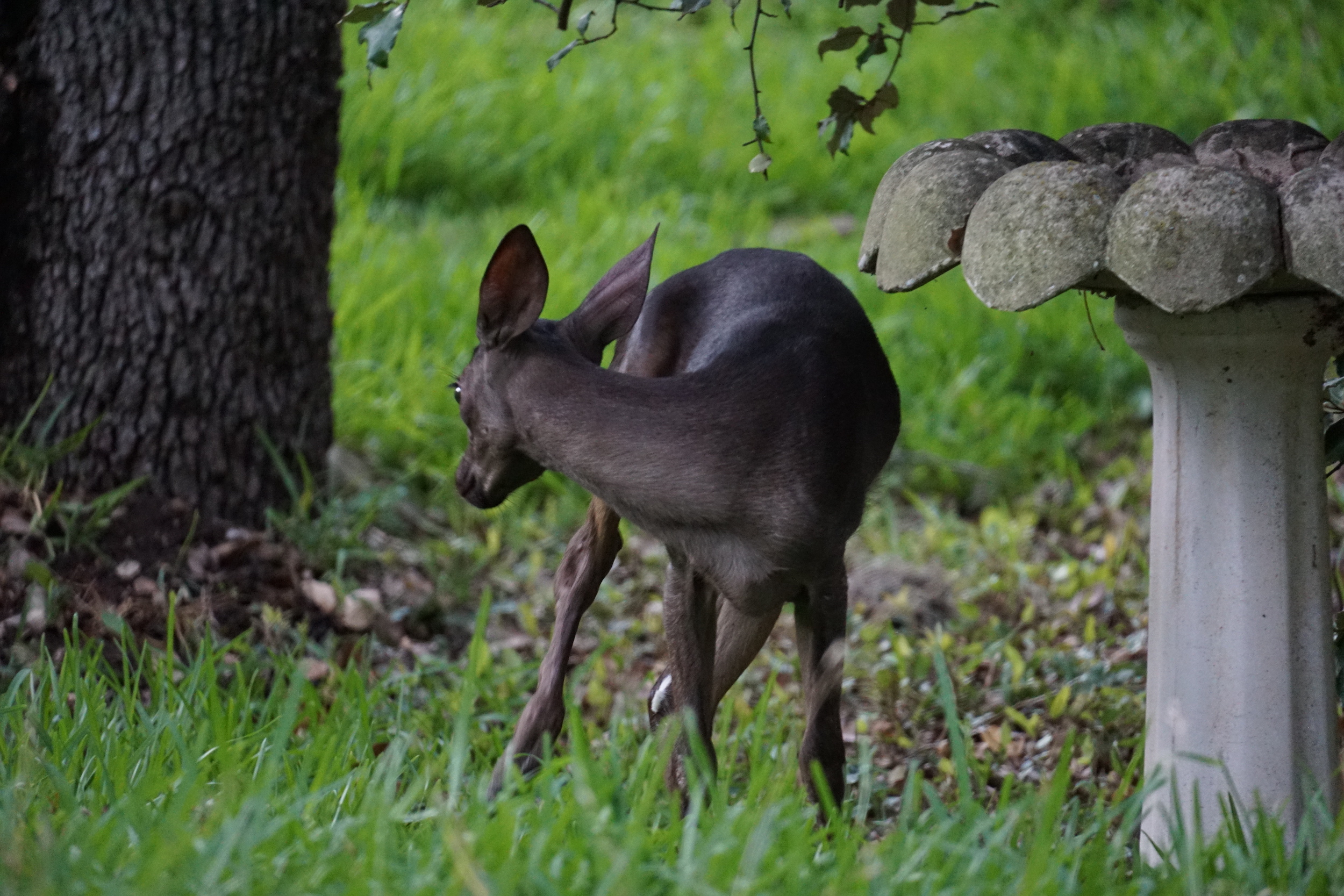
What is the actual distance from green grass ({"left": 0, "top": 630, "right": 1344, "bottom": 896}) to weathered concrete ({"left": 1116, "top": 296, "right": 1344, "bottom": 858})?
15 cm

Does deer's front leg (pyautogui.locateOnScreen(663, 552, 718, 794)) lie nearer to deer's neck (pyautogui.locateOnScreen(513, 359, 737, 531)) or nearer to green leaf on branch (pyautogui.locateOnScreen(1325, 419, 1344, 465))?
deer's neck (pyautogui.locateOnScreen(513, 359, 737, 531))

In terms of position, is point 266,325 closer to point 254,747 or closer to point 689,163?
point 254,747

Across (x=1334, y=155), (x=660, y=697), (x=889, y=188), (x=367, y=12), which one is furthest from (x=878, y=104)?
(x=660, y=697)

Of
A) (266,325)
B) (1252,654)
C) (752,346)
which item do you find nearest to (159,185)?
(266,325)

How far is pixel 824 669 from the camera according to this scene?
2.75 meters

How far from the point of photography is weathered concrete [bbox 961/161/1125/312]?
7.59 ft

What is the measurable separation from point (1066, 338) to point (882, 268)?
3.93 m

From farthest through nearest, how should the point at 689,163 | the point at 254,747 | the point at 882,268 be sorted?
the point at 689,163
the point at 254,747
the point at 882,268

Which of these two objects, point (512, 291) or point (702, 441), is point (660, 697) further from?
point (512, 291)

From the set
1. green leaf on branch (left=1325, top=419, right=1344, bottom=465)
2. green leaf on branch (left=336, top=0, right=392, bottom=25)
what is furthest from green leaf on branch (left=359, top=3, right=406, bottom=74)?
green leaf on branch (left=1325, top=419, right=1344, bottom=465)

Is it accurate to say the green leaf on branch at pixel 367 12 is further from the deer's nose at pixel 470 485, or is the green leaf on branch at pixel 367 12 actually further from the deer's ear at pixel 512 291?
the deer's nose at pixel 470 485

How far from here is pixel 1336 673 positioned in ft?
9.38

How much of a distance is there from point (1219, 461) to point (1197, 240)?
59 cm

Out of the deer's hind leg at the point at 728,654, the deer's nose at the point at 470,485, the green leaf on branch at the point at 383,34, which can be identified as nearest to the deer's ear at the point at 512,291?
the deer's nose at the point at 470,485
